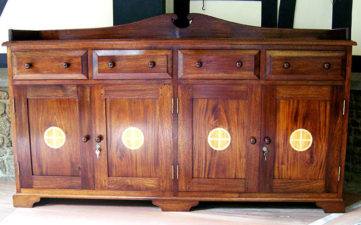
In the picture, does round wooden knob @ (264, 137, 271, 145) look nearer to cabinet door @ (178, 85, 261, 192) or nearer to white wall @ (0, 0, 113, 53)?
cabinet door @ (178, 85, 261, 192)

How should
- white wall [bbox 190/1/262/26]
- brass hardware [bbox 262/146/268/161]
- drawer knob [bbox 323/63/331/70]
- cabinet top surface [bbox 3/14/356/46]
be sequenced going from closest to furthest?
drawer knob [bbox 323/63/331/70] → brass hardware [bbox 262/146/268/161] → cabinet top surface [bbox 3/14/356/46] → white wall [bbox 190/1/262/26]

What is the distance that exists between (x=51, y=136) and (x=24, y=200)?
1.67 feet

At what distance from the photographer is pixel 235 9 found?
108 inches

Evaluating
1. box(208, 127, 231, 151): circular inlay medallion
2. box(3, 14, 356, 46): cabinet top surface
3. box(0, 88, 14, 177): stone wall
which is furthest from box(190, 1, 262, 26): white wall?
box(0, 88, 14, 177): stone wall

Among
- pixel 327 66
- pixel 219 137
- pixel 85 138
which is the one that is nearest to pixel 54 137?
pixel 85 138

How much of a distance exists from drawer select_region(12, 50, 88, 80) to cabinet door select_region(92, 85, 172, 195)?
18 cm

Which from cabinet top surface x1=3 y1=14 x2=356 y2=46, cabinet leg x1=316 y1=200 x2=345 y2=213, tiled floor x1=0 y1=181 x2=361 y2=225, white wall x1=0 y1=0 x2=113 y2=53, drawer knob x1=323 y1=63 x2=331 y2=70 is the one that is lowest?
tiled floor x1=0 y1=181 x2=361 y2=225

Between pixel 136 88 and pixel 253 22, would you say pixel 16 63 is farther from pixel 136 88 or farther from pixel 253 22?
pixel 253 22

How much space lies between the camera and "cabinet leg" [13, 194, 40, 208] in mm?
2219

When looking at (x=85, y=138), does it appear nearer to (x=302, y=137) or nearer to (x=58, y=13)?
(x=58, y=13)

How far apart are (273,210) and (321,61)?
1.06m

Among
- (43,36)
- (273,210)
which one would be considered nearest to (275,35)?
(273,210)

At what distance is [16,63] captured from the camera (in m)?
2.09

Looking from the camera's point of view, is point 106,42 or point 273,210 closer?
point 106,42
